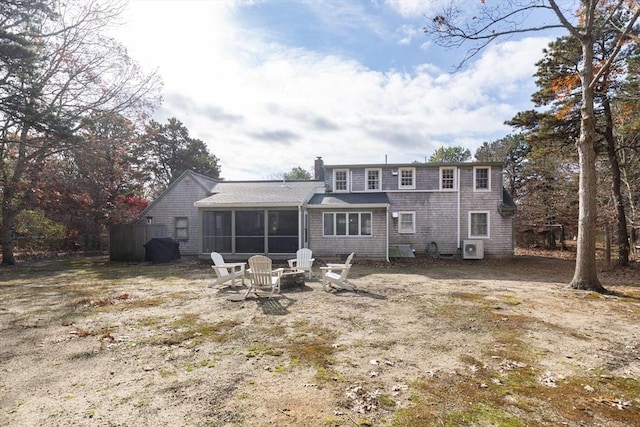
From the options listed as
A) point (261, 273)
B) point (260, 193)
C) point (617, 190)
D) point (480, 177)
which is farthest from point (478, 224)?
point (261, 273)

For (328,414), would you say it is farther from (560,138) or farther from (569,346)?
(560,138)

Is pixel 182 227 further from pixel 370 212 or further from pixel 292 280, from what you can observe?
pixel 292 280

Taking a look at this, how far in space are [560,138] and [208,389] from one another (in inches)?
651

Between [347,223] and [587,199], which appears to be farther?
[347,223]

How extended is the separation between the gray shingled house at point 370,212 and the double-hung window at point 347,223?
48mm

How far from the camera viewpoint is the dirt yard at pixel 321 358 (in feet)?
10.0

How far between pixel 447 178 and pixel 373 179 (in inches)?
148

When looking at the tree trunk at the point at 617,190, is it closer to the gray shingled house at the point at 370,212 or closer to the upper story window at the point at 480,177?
the gray shingled house at the point at 370,212

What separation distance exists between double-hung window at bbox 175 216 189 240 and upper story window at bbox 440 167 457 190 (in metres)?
14.1

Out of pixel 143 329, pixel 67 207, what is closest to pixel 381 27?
pixel 143 329

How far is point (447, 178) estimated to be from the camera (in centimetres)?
1652

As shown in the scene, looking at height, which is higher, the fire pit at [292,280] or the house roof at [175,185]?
the house roof at [175,185]

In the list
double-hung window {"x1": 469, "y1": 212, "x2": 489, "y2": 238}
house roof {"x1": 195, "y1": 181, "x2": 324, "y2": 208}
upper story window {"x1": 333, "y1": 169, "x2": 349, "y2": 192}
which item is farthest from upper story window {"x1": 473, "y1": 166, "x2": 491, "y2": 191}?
house roof {"x1": 195, "y1": 181, "x2": 324, "y2": 208}

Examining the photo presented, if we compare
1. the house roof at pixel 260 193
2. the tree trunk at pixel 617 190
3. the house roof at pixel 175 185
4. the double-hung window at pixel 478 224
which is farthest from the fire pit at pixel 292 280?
the tree trunk at pixel 617 190
